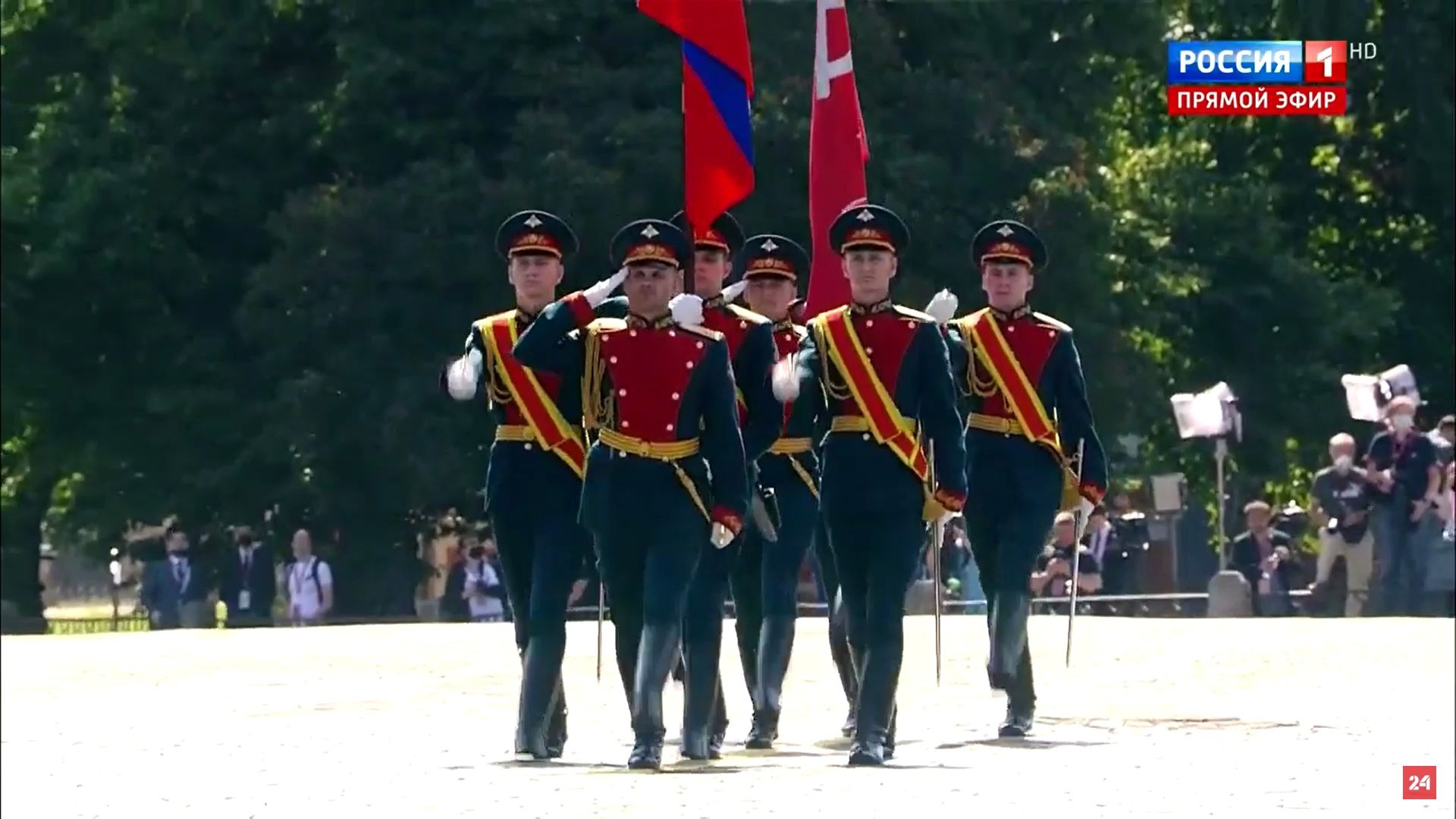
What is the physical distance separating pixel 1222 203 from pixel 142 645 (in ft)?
69.9

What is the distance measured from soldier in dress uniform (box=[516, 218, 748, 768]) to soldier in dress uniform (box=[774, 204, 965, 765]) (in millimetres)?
437

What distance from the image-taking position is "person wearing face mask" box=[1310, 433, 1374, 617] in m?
25.5

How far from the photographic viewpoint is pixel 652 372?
12.6m

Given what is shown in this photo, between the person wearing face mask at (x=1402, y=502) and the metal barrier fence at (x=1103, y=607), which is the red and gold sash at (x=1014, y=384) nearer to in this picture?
the person wearing face mask at (x=1402, y=502)

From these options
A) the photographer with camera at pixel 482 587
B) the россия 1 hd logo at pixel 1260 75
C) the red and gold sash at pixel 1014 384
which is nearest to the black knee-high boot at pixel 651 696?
the red and gold sash at pixel 1014 384

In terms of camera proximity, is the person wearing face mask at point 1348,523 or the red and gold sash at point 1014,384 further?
the person wearing face mask at point 1348,523

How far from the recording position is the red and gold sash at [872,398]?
12.9 meters

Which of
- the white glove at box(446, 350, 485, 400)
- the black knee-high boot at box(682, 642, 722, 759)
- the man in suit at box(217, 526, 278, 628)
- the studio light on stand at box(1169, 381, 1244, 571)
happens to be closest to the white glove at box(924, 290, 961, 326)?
the black knee-high boot at box(682, 642, 722, 759)


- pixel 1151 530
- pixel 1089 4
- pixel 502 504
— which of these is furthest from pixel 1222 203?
pixel 502 504

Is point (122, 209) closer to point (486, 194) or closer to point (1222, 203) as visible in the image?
point (486, 194)

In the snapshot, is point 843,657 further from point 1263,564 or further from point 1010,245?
point 1263,564

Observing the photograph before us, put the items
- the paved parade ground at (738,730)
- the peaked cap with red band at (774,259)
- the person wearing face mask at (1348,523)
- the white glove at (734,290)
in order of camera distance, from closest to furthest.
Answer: the paved parade ground at (738,730)
the white glove at (734,290)
the peaked cap with red band at (774,259)
the person wearing face mask at (1348,523)

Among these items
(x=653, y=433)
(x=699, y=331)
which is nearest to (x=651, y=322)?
(x=699, y=331)

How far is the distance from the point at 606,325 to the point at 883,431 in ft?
3.46
